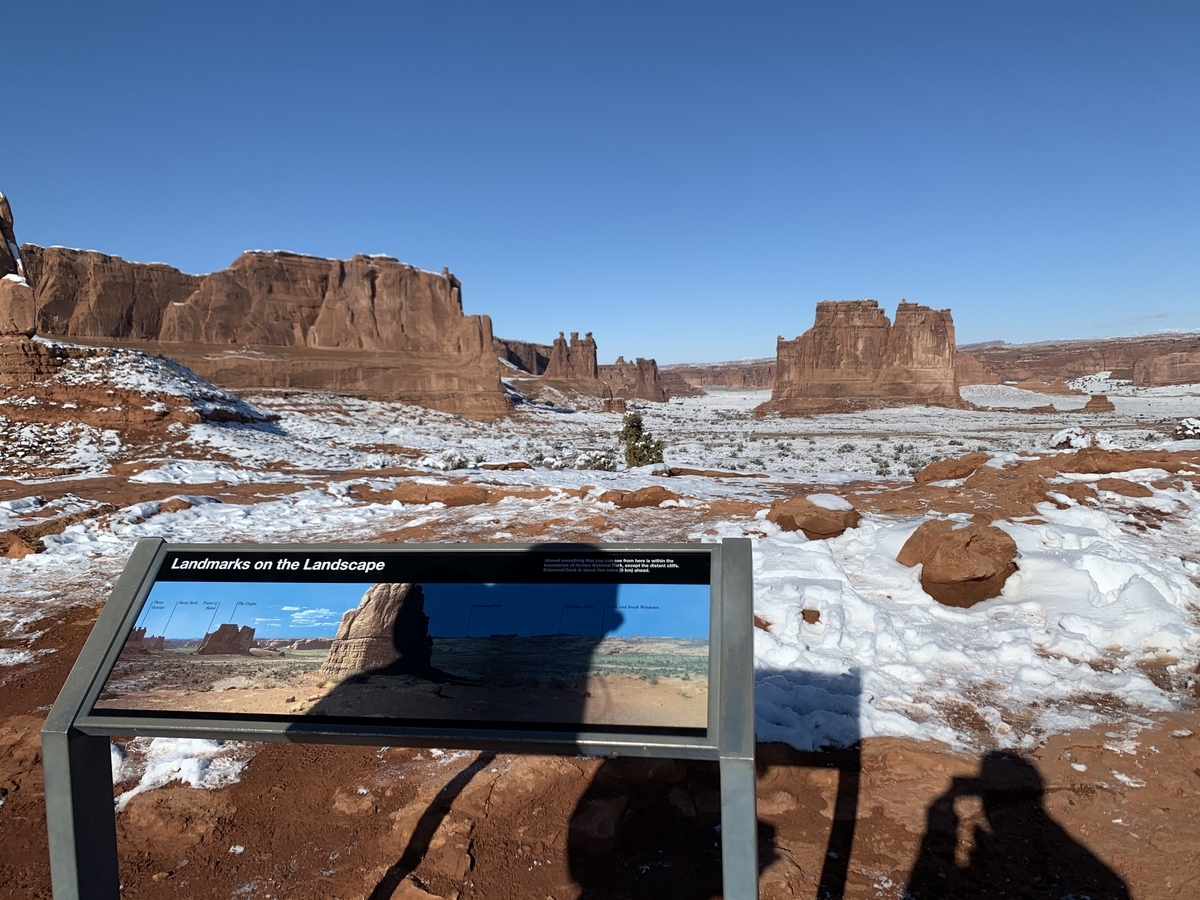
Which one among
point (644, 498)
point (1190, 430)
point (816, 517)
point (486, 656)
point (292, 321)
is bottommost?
point (644, 498)

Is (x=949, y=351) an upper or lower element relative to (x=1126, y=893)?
upper

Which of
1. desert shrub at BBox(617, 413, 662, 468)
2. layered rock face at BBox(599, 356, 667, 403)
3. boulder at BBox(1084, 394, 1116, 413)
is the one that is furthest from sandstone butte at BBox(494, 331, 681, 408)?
desert shrub at BBox(617, 413, 662, 468)

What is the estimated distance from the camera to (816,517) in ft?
29.3

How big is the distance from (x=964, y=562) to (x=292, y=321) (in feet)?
250

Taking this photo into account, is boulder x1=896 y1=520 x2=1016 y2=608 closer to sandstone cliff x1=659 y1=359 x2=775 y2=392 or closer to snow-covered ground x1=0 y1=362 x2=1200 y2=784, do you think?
snow-covered ground x1=0 y1=362 x2=1200 y2=784

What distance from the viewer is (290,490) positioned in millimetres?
14508

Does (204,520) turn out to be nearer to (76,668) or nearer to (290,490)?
(290,490)

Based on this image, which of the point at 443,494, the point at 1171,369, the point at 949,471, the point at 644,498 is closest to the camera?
the point at 644,498

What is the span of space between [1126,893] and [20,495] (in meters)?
16.5

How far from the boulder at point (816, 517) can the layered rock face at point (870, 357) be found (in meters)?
79.6

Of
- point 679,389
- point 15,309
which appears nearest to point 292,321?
point 15,309

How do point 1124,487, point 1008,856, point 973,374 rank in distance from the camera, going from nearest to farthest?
point 1008,856, point 1124,487, point 973,374

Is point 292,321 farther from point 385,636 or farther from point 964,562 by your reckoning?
point 385,636

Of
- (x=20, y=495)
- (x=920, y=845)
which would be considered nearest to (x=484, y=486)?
(x=20, y=495)
